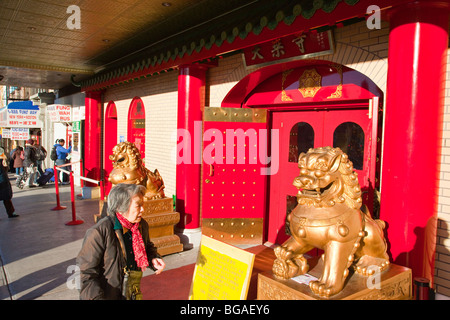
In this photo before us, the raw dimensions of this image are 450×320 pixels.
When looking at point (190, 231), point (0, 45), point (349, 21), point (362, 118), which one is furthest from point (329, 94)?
point (0, 45)

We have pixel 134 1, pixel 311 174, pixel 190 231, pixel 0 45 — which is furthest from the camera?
pixel 0 45

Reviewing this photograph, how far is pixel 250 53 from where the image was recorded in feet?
16.5

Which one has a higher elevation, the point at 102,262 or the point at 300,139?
the point at 300,139

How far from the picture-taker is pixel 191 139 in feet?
19.5

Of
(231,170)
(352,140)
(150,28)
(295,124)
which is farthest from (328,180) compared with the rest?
(150,28)

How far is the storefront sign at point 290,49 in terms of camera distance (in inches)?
162

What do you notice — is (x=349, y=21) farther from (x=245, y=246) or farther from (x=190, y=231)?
(x=190, y=231)

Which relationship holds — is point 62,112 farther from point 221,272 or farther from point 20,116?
point 221,272

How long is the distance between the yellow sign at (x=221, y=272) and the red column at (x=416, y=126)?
4.65 ft

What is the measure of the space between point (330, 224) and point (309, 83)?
2739 millimetres

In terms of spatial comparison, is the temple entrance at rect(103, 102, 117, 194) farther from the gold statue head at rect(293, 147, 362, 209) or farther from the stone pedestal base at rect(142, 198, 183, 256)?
the gold statue head at rect(293, 147, 362, 209)

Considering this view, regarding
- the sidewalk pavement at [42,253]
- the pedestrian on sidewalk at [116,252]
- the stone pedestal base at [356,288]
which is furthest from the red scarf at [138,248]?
the sidewalk pavement at [42,253]

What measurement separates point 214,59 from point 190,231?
9.72 feet

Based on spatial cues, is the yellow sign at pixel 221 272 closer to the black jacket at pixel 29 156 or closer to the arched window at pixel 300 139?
the arched window at pixel 300 139
